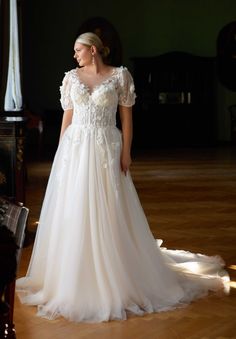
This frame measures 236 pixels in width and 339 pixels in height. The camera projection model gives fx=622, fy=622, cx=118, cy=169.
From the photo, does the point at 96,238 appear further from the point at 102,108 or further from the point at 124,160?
Answer: the point at 102,108

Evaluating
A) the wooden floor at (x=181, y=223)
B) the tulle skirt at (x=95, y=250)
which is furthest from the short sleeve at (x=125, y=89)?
the wooden floor at (x=181, y=223)

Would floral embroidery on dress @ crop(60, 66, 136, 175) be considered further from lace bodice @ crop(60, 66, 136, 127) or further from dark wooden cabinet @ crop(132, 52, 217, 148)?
dark wooden cabinet @ crop(132, 52, 217, 148)

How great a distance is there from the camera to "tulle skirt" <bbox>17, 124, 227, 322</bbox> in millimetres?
3885

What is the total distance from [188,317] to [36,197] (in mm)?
4682

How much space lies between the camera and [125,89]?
4.17 metres

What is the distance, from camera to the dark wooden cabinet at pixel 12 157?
5.53 m

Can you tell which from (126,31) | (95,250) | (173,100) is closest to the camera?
(95,250)

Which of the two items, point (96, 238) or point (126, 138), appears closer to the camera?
point (96, 238)

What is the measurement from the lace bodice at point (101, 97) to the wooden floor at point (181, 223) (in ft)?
4.30

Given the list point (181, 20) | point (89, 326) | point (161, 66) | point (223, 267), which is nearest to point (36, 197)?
point (223, 267)

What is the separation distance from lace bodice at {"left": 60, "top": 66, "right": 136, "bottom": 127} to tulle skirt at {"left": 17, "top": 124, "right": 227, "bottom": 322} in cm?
8

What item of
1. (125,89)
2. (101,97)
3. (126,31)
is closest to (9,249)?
(101,97)

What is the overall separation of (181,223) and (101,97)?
2792 millimetres

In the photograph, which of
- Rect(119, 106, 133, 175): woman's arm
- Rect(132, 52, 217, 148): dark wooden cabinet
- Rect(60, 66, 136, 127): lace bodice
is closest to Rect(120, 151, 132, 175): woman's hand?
Rect(119, 106, 133, 175): woman's arm
